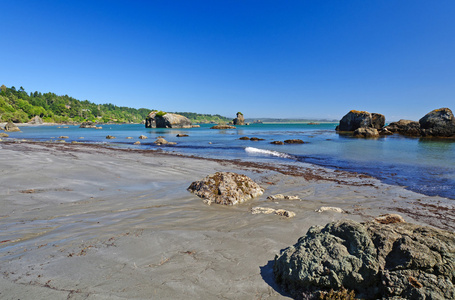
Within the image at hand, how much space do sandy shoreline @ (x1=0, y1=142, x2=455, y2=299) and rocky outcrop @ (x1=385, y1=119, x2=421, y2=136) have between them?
55.4m

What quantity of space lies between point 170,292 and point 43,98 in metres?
236

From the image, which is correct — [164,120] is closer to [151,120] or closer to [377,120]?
[151,120]

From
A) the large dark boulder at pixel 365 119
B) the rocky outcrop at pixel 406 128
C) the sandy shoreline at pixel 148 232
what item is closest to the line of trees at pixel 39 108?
the sandy shoreline at pixel 148 232

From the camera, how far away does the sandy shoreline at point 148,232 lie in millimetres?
2830

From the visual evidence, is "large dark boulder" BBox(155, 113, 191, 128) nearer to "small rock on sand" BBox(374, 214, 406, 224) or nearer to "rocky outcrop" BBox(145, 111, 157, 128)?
"rocky outcrop" BBox(145, 111, 157, 128)

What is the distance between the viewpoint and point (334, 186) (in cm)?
931

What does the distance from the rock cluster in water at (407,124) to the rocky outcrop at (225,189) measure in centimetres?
5052

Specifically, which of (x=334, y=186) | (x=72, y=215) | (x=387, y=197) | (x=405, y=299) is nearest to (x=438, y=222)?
(x=387, y=197)

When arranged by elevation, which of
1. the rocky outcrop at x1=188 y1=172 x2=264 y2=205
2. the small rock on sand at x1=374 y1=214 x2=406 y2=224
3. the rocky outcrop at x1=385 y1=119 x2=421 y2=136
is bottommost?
the rocky outcrop at x1=188 y1=172 x2=264 y2=205

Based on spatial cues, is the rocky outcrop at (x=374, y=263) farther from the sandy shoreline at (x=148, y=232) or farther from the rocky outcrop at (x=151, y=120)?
the rocky outcrop at (x=151, y=120)

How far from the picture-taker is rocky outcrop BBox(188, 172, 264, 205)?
670 centimetres

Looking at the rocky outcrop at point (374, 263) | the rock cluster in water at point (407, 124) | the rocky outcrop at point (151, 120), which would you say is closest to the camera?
the rocky outcrop at point (374, 263)

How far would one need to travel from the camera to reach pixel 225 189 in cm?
696

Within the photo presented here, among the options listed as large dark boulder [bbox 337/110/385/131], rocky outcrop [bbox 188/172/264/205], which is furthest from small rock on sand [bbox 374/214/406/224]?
large dark boulder [bbox 337/110/385/131]
